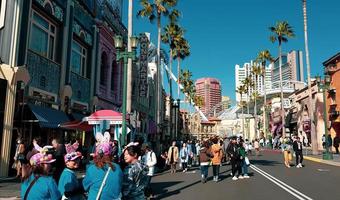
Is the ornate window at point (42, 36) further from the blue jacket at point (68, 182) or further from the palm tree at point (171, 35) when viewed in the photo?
the palm tree at point (171, 35)

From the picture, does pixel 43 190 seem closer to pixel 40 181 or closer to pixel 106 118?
pixel 40 181

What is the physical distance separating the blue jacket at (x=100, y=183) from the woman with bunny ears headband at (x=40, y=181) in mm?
722

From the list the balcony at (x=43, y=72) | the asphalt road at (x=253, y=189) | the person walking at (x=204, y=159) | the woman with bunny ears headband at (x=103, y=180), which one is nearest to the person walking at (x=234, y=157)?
the asphalt road at (x=253, y=189)

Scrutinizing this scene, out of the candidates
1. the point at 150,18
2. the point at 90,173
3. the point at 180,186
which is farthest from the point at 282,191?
the point at 150,18

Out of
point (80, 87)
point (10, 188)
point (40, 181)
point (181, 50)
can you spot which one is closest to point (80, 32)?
point (80, 87)

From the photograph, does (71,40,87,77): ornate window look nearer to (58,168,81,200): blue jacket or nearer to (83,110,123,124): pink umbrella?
(83,110,123,124): pink umbrella

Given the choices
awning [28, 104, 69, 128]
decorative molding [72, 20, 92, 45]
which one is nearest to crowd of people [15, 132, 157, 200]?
awning [28, 104, 69, 128]

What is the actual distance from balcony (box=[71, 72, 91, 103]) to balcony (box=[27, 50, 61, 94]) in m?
2.17

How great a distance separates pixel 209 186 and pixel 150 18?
2239cm

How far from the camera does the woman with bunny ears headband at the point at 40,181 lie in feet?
13.0

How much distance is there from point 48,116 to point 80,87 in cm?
608

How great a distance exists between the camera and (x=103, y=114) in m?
16.2

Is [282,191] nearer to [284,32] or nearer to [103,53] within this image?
[103,53]

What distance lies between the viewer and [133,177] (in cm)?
542
